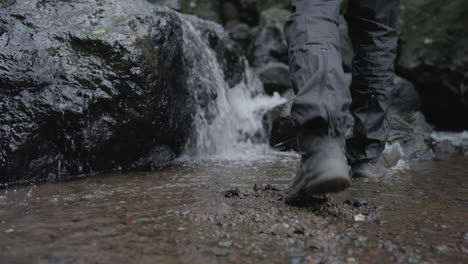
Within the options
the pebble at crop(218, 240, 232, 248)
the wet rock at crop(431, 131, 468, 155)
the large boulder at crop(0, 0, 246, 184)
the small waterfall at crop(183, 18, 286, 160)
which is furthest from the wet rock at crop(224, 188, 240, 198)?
the wet rock at crop(431, 131, 468, 155)

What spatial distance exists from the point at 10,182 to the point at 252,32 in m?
8.55

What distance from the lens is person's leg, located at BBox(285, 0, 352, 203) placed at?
69.5 inches

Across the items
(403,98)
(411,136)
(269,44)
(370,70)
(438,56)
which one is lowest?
(411,136)

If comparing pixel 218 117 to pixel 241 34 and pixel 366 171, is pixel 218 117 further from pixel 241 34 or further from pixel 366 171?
pixel 241 34

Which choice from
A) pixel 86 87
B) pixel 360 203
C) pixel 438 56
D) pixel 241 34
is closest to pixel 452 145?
pixel 438 56

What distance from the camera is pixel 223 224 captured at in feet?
5.67

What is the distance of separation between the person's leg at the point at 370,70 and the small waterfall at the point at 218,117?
5.30 feet

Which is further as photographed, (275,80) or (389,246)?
(275,80)

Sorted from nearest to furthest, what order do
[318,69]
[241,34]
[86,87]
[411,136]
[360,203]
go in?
[318,69] < [360,203] < [86,87] < [411,136] < [241,34]

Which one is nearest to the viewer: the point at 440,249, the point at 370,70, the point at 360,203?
the point at 440,249

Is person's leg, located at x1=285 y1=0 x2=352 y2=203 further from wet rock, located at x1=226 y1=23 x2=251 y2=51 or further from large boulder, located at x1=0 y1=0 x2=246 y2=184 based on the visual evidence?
wet rock, located at x1=226 y1=23 x2=251 y2=51

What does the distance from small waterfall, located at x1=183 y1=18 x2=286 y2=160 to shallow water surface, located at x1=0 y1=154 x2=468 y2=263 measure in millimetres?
1865

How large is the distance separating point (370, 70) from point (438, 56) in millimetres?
4482

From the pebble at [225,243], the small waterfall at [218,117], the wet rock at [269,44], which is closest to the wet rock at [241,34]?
the wet rock at [269,44]
